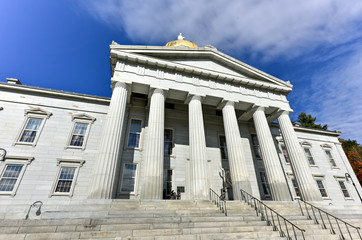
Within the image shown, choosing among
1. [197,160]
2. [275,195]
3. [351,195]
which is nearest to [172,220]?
[197,160]

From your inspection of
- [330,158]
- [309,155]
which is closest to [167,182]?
[309,155]

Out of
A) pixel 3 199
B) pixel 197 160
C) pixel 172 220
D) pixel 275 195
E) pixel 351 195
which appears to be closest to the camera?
pixel 172 220

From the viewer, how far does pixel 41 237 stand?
5738 millimetres

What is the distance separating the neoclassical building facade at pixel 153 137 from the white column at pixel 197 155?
0.07m

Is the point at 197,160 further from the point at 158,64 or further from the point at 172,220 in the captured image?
the point at 158,64

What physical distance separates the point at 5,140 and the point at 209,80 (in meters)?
17.6

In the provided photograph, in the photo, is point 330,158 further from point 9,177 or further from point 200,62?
point 9,177

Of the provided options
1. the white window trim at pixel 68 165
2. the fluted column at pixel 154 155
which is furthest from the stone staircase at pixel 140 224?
the white window trim at pixel 68 165

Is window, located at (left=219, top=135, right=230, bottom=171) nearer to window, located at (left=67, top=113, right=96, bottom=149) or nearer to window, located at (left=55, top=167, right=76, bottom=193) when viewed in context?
window, located at (left=67, top=113, right=96, bottom=149)

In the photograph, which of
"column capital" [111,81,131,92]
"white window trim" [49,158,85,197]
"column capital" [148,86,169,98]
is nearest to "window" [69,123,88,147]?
"white window trim" [49,158,85,197]

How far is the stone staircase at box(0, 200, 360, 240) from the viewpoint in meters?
6.09

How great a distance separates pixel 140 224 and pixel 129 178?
26.8 ft

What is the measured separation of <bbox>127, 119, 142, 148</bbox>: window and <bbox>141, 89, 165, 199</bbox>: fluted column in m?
3.97

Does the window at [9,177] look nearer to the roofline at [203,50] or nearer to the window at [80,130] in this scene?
the window at [80,130]
